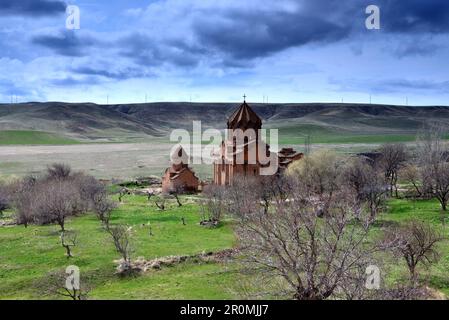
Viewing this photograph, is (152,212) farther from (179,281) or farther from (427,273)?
(427,273)

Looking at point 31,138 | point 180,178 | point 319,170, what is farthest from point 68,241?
point 31,138

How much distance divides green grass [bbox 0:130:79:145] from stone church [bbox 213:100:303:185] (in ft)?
343

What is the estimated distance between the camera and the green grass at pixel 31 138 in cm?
14562

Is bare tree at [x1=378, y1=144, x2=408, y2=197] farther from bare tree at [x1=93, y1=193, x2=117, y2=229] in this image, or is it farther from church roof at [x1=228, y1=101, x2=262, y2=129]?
bare tree at [x1=93, y1=193, x2=117, y2=229]

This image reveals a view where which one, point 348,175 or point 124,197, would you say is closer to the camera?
point 348,175

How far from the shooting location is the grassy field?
2212 centimetres

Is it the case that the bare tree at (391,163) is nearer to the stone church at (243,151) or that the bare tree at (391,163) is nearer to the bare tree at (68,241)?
the stone church at (243,151)

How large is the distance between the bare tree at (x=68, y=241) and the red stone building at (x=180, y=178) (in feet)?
79.8

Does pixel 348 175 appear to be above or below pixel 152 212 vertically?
above

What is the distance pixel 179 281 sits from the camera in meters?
23.6

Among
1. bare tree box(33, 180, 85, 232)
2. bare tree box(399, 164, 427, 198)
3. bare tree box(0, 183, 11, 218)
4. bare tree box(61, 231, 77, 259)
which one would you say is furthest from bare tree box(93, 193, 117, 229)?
bare tree box(399, 164, 427, 198)

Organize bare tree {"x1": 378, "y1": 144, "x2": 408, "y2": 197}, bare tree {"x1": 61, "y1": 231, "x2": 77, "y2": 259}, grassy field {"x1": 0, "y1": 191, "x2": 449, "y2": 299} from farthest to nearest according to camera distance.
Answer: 1. bare tree {"x1": 378, "y1": 144, "x2": 408, "y2": 197}
2. bare tree {"x1": 61, "y1": 231, "x2": 77, "y2": 259}
3. grassy field {"x1": 0, "y1": 191, "x2": 449, "y2": 299}
